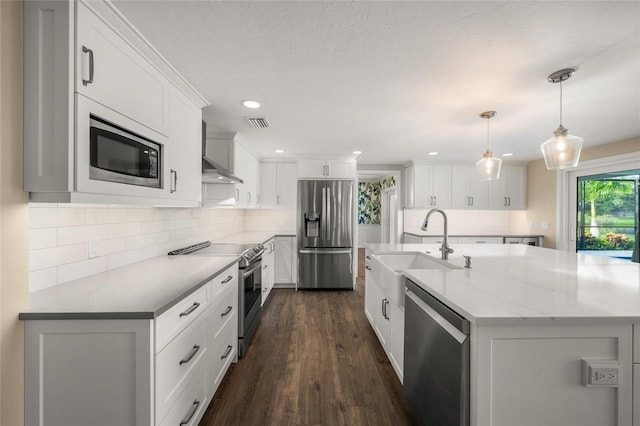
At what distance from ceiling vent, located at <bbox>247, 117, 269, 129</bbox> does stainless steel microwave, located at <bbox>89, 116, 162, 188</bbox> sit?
1.16 m

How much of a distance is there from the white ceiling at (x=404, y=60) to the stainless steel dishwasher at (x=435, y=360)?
4.38ft

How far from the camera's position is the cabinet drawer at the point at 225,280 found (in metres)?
1.93

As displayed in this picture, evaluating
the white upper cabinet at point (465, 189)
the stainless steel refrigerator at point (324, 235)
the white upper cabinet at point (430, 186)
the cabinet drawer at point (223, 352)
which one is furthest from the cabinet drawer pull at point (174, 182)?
the white upper cabinet at point (465, 189)

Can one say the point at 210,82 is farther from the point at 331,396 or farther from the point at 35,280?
the point at 331,396

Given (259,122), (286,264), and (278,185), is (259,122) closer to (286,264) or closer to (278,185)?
(278,185)

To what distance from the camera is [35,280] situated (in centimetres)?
136

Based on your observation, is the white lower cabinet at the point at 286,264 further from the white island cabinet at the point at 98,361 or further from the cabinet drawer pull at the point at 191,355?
the white island cabinet at the point at 98,361

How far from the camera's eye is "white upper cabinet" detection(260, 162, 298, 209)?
482cm

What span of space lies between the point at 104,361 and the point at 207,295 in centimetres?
66

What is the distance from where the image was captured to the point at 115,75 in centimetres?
135

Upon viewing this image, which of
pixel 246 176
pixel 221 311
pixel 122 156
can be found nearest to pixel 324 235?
pixel 246 176

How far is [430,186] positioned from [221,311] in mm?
4232

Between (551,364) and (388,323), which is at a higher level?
(551,364)

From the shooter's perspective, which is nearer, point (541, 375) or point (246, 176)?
point (541, 375)
